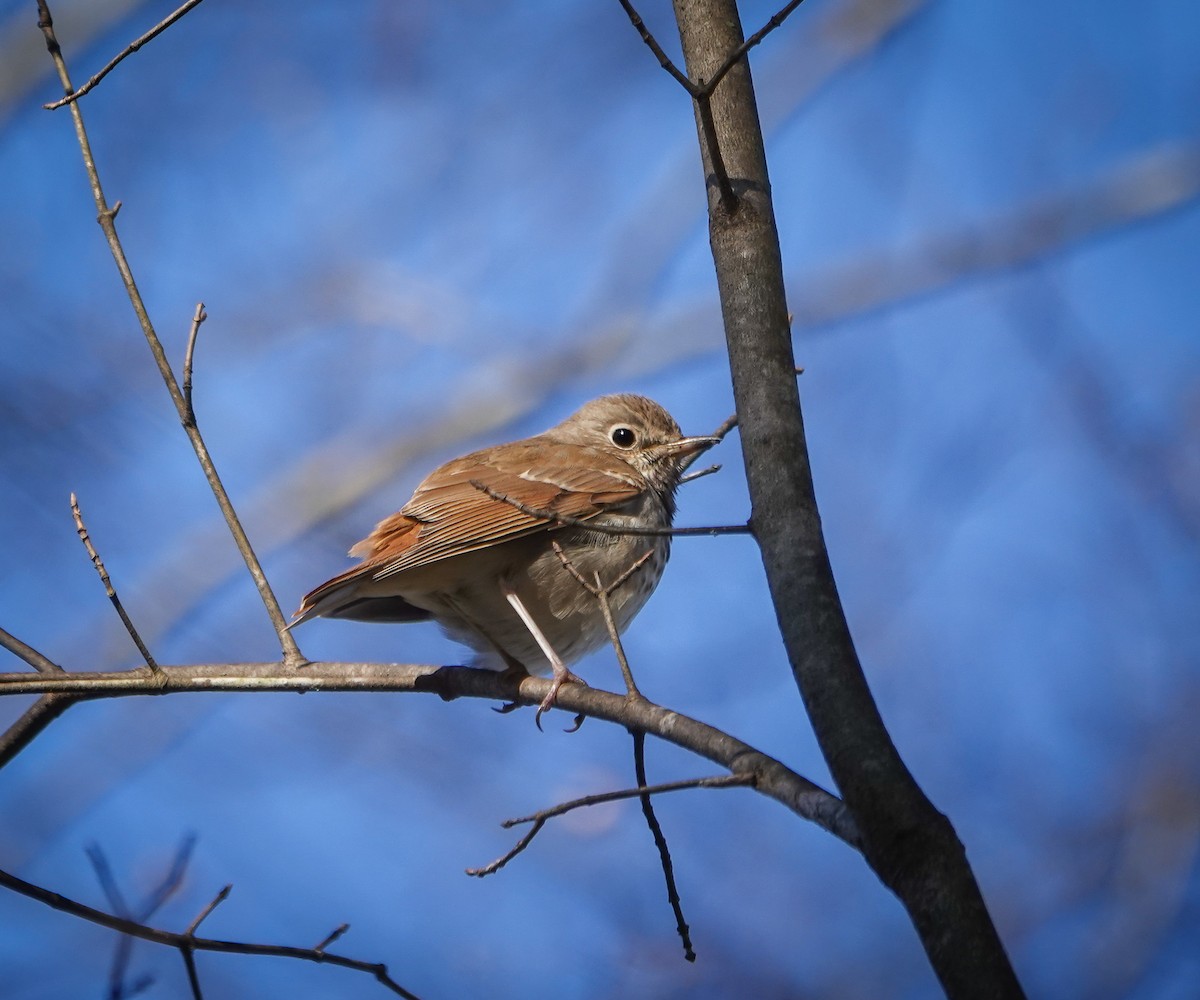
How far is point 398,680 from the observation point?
13.0 ft

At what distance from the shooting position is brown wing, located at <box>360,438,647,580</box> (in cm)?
466

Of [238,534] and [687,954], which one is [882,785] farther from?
[238,534]

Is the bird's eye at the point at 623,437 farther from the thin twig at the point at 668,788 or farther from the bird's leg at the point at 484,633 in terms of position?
the thin twig at the point at 668,788

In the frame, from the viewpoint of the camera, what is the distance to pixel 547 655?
15.3ft

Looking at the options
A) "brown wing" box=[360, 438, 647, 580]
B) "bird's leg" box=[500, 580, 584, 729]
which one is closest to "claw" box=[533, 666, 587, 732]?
"bird's leg" box=[500, 580, 584, 729]

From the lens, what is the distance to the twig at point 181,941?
3.02 meters

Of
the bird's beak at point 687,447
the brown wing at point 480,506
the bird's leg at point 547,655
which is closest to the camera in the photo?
the bird's leg at point 547,655

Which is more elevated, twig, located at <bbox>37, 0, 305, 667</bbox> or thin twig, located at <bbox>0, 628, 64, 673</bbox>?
twig, located at <bbox>37, 0, 305, 667</bbox>

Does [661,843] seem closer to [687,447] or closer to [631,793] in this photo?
[631,793]

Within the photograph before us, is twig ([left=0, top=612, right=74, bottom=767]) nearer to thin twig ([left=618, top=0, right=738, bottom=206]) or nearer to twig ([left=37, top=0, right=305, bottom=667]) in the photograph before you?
twig ([left=37, top=0, right=305, bottom=667])

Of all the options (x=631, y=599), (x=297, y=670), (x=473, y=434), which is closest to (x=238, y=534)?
(x=297, y=670)

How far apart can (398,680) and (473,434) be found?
4184mm

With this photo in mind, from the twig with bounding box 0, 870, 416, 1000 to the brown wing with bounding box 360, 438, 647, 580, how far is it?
151 cm

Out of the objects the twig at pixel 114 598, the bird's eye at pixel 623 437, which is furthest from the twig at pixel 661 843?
the bird's eye at pixel 623 437
